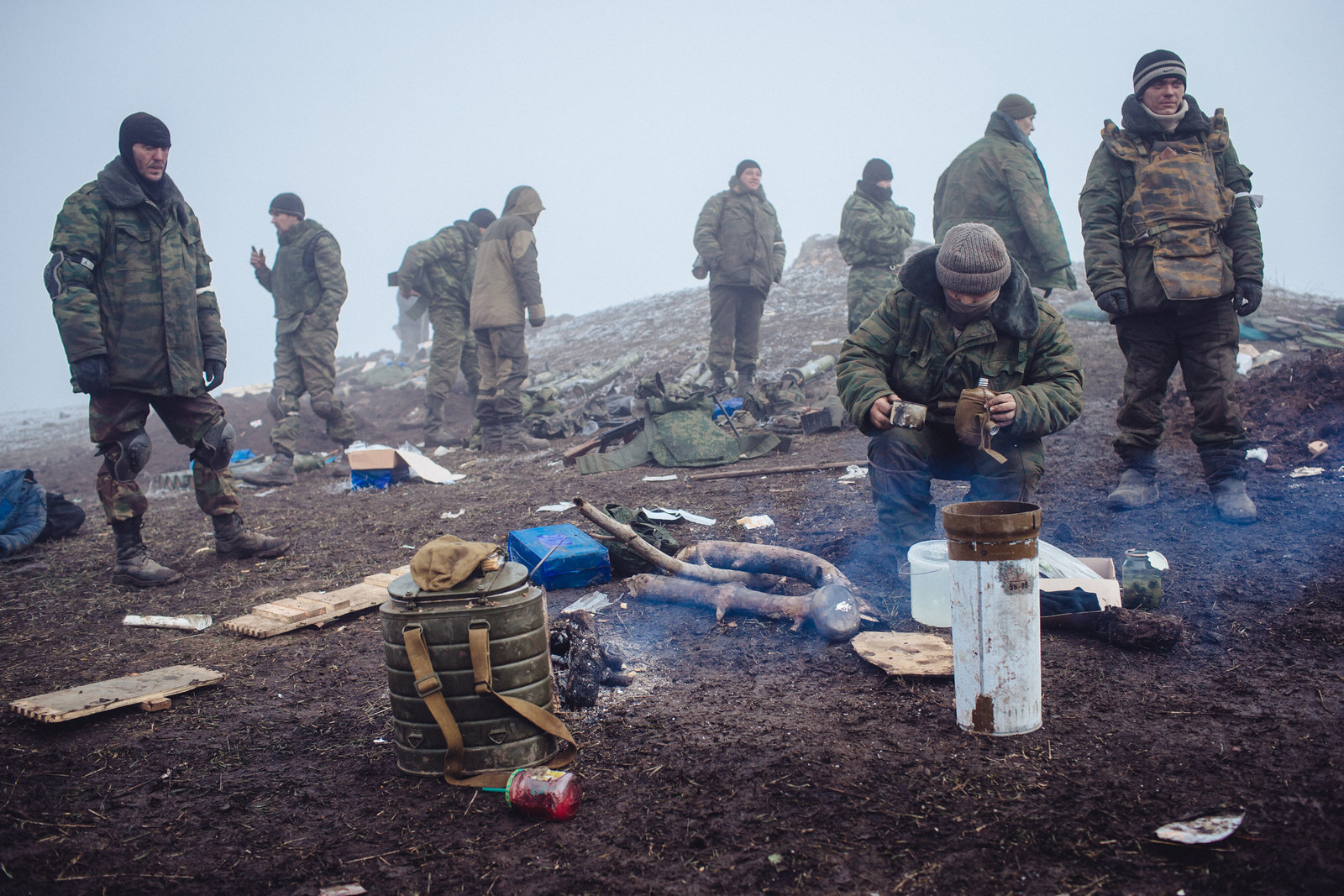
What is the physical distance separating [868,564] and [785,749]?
67.3 inches

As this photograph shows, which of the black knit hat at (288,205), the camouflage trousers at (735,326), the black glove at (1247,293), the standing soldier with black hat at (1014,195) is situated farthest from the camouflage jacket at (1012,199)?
the black knit hat at (288,205)

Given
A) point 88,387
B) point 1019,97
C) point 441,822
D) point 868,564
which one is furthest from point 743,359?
point 441,822

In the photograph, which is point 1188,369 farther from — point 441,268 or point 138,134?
point 441,268

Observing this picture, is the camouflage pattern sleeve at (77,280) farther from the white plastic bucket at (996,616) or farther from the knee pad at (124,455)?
the white plastic bucket at (996,616)

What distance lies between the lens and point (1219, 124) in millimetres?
4215

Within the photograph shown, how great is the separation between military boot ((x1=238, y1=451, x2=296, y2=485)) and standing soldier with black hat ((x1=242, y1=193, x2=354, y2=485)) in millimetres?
13

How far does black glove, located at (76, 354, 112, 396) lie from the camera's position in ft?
13.3

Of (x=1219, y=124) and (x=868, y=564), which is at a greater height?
(x=1219, y=124)

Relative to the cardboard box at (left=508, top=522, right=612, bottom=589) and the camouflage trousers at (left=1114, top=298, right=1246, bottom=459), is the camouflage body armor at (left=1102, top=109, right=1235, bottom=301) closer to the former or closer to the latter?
the camouflage trousers at (left=1114, top=298, right=1246, bottom=459)

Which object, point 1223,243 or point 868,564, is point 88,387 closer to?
point 868,564

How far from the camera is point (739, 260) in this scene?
8.93 m

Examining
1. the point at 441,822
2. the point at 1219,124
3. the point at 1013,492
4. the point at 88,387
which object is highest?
the point at 1219,124

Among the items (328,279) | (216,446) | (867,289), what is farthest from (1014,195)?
(328,279)

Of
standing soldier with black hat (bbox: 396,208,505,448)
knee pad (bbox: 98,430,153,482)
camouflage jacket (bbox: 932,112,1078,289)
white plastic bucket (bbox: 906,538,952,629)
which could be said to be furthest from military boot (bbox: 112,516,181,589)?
camouflage jacket (bbox: 932,112,1078,289)
